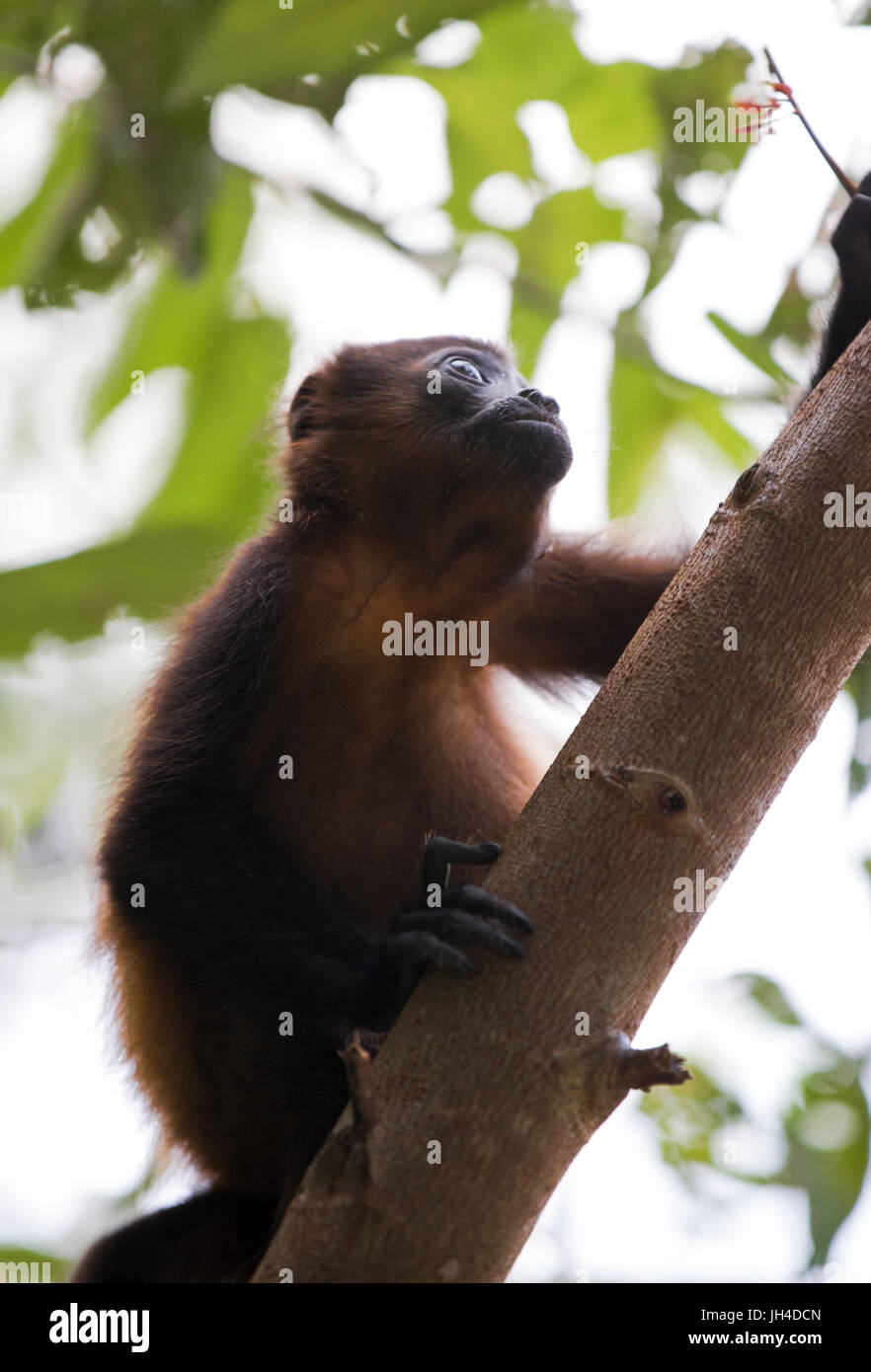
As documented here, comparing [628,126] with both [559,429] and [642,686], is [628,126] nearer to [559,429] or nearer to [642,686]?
[559,429]

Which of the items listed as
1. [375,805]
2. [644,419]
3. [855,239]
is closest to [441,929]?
[375,805]

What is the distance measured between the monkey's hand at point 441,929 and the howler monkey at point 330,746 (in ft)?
0.04

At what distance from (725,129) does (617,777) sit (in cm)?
381

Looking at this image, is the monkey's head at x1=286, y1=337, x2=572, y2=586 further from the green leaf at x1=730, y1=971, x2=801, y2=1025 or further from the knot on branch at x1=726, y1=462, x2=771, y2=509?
the green leaf at x1=730, y1=971, x2=801, y2=1025

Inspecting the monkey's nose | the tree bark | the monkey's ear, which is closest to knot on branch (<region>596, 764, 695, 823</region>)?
the tree bark

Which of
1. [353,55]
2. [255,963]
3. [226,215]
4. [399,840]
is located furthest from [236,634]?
[226,215]

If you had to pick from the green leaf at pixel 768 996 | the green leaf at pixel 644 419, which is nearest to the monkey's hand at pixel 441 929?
the green leaf at pixel 768 996

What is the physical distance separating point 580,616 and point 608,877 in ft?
10.2

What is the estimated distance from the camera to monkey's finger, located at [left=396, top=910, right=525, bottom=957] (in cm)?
341

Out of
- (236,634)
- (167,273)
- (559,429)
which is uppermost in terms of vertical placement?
(167,273)

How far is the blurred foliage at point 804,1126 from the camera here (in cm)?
582

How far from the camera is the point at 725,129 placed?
6.10 metres

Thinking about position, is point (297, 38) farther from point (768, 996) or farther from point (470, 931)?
point (768, 996)

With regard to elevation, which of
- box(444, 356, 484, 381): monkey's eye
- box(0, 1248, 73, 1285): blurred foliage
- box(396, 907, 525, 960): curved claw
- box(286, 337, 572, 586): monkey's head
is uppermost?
box(444, 356, 484, 381): monkey's eye
